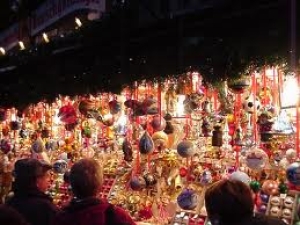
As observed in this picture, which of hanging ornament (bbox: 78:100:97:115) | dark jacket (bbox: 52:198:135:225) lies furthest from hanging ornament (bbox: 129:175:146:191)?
dark jacket (bbox: 52:198:135:225)

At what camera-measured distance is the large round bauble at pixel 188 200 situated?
13.5ft

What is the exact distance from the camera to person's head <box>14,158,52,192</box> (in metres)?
3.31

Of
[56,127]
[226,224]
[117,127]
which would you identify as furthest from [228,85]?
[56,127]

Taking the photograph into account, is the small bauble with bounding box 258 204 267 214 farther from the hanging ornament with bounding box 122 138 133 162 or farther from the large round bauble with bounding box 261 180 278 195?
the hanging ornament with bounding box 122 138 133 162

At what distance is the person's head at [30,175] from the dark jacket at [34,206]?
0.05 meters

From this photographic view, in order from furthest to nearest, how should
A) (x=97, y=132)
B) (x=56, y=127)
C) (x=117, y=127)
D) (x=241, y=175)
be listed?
(x=56, y=127) < (x=97, y=132) < (x=117, y=127) < (x=241, y=175)

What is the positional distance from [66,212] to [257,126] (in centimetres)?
191

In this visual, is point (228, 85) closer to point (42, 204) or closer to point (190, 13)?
point (190, 13)

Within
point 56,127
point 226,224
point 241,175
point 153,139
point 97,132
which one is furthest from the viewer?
point 56,127

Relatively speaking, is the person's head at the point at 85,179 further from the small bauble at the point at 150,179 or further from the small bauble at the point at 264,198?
the small bauble at the point at 150,179

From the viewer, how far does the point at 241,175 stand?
376cm

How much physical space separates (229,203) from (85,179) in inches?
36.1

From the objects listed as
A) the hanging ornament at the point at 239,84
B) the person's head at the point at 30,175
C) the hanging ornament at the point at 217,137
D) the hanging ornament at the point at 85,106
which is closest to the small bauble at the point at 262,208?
the hanging ornament at the point at 217,137

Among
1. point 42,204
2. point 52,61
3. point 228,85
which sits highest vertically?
point 52,61
